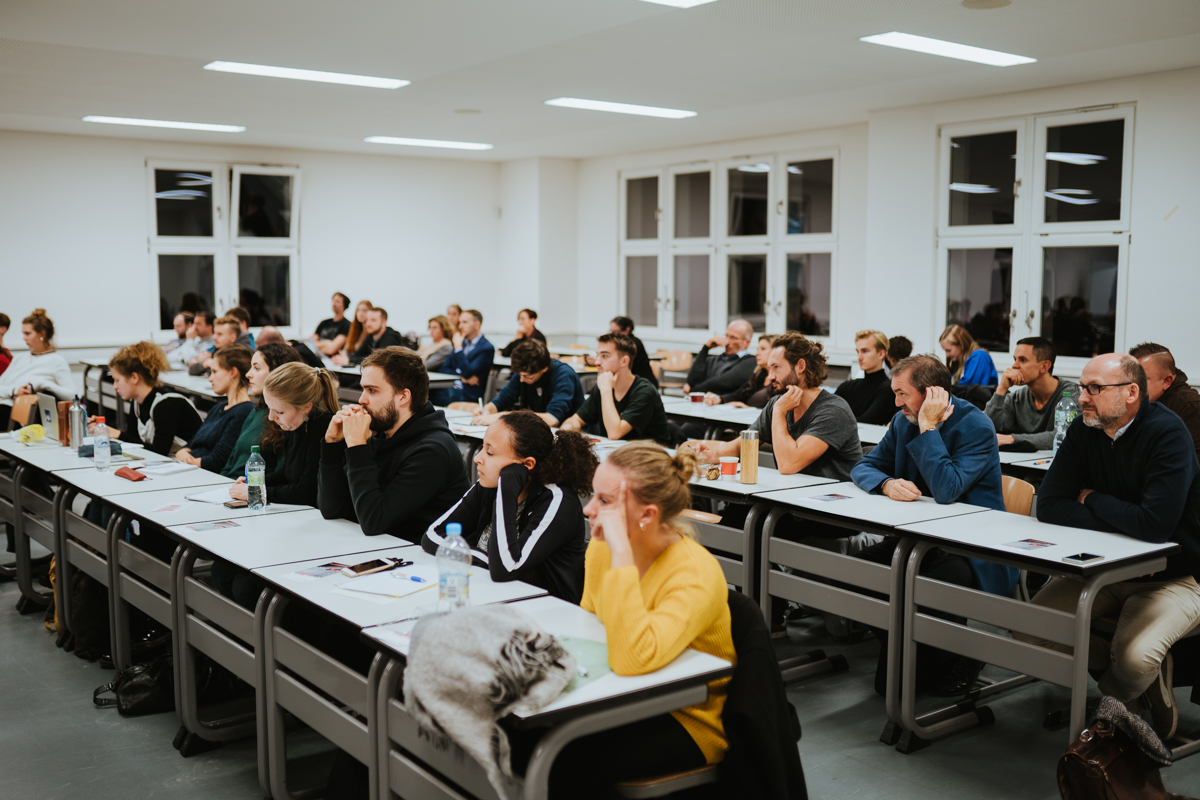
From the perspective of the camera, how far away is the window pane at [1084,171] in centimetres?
742

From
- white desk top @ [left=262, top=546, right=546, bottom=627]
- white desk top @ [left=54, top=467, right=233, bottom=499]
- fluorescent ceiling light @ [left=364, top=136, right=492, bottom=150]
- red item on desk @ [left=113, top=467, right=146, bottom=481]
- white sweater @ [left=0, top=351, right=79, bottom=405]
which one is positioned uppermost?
fluorescent ceiling light @ [left=364, top=136, right=492, bottom=150]

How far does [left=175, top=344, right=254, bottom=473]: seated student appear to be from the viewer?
178 inches

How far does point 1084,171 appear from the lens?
761 cm

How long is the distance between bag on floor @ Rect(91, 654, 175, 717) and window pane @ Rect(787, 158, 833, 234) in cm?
780

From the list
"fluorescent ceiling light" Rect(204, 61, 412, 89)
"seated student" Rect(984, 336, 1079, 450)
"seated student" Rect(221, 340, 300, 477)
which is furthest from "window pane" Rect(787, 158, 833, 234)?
"seated student" Rect(221, 340, 300, 477)

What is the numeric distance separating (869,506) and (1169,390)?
4.90ft

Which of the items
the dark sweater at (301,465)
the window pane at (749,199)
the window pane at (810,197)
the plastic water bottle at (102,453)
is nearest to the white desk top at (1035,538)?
the dark sweater at (301,465)

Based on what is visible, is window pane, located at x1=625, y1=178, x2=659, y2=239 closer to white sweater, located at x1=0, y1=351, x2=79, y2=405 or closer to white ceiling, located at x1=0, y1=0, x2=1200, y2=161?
white ceiling, located at x1=0, y1=0, x2=1200, y2=161

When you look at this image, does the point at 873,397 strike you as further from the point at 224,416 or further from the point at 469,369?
the point at 469,369

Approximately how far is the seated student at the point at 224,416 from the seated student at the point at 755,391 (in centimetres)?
336

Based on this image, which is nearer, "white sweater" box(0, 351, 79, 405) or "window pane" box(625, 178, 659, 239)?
"white sweater" box(0, 351, 79, 405)

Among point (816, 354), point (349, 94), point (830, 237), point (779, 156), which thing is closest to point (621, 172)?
point (779, 156)

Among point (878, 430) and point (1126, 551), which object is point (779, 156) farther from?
point (1126, 551)

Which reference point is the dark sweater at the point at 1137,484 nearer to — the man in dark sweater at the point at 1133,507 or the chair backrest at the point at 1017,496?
the man in dark sweater at the point at 1133,507
